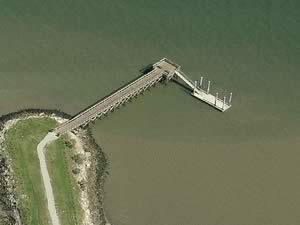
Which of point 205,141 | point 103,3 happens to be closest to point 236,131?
point 205,141

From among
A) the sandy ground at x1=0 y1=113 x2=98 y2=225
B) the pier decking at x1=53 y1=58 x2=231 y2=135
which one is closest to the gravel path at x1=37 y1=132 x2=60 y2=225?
the sandy ground at x1=0 y1=113 x2=98 y2=225

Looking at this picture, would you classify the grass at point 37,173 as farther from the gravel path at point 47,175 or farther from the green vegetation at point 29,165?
the gravel path at point 47,175

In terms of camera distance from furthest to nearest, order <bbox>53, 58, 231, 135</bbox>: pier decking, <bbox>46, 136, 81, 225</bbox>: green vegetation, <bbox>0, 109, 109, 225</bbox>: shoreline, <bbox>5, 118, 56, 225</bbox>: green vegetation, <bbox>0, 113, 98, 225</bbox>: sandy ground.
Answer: <bbox>53, 58, 231, 135</bbox>: pier decking, <bbox>0, 109, 109, 225</bbox>: shoreline, <bbox>0, 113, 98, 225</bbox>: sandy ground, <bbox>46, 136, 81, 225</bbox>: green vegetation, <bbox>5, 118, 56, 225</bbox>: green vegetation

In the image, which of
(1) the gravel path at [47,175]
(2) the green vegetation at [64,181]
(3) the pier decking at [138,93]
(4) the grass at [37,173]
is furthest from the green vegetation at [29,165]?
(3) the pier decking at [138,93]

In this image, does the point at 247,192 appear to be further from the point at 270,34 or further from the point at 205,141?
the point at 270,34

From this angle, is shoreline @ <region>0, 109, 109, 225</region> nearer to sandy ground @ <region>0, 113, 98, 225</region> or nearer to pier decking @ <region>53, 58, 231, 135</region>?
sandy ground @ <region>0, 113, 98, 225</region>

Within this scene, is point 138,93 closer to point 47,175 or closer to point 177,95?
point 177,95

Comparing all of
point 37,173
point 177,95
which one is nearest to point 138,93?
point 177,95

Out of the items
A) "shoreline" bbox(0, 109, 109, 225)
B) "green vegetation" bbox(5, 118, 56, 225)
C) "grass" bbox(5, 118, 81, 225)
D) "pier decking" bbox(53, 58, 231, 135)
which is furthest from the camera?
"pier decking" bbox(53, 58, 231, 135)
